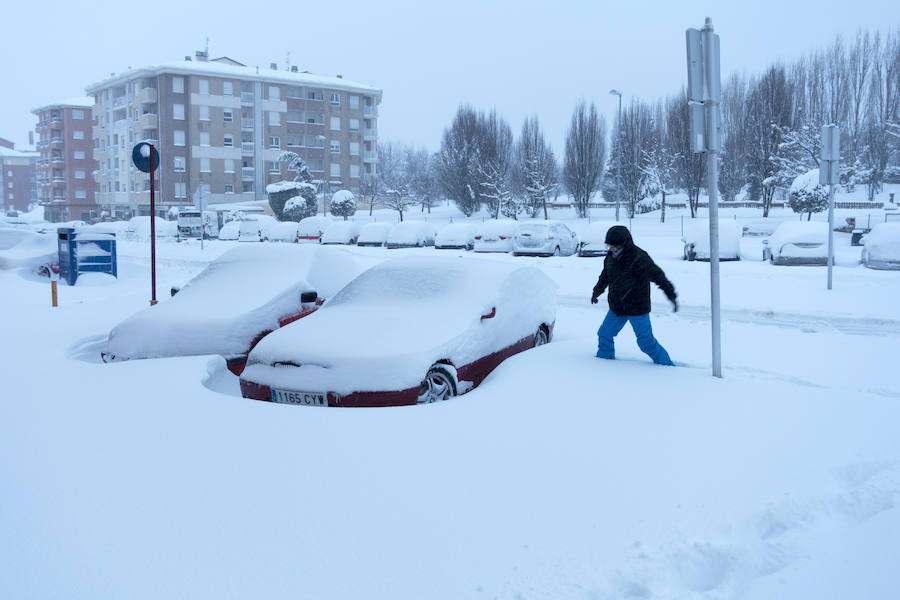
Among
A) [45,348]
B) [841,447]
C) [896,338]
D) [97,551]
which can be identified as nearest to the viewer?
[97,551]

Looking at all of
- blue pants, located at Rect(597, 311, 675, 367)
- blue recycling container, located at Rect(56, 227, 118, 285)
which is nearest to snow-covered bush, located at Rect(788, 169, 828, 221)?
blue recycling container, located at Rect(56, 227, 118, 285)

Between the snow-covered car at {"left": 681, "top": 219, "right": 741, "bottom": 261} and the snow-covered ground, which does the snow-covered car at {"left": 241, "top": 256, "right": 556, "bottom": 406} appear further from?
the snow-covered car at {"left": 681, "top": 219, "right": 741, "bottom": 261}

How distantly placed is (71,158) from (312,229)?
76.3 metres

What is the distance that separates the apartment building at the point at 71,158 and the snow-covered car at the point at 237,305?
94302 mm

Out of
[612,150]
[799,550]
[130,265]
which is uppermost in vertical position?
[612,150]

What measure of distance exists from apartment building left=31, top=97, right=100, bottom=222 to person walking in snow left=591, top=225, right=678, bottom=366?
321 ft

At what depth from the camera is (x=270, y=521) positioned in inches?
147

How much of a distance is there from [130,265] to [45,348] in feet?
43.5

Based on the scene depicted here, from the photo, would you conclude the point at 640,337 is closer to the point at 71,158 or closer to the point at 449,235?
the point at 449,235

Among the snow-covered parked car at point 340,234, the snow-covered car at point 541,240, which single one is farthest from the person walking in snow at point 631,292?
the snow-covered parked car at point 340,234

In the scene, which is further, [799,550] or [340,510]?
[340,510]

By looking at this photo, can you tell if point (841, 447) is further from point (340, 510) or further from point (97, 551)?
point (97, 551)

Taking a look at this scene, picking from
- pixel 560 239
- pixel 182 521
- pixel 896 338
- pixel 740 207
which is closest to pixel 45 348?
pixel 182 521

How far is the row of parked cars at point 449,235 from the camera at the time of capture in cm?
2559
